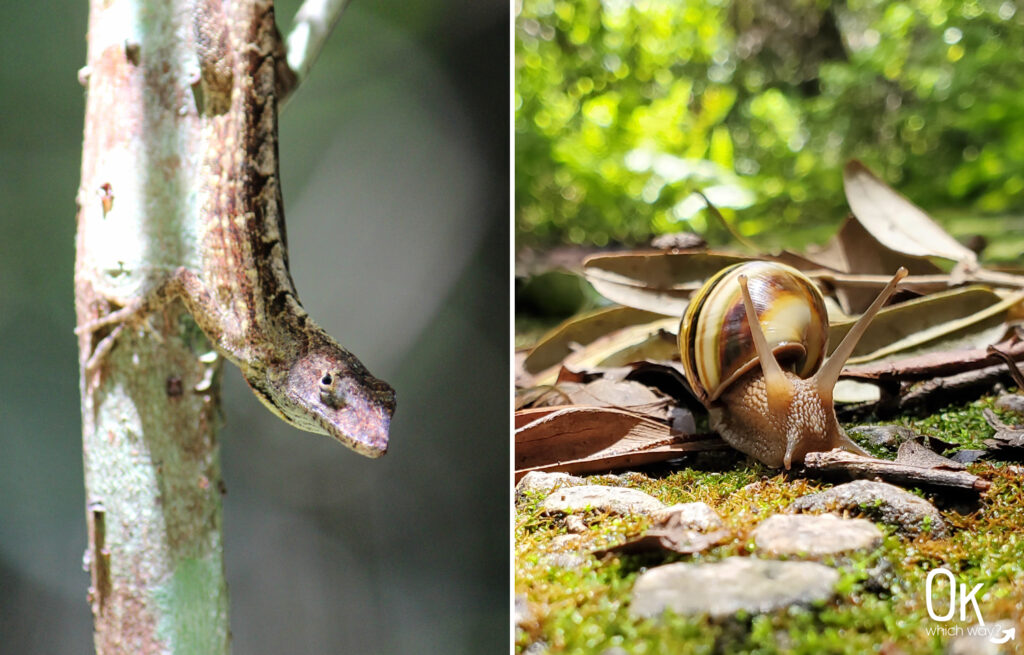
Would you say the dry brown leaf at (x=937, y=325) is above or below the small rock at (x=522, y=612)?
above

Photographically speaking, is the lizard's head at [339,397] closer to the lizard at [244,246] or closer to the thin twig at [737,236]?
the lizard at [244,246]

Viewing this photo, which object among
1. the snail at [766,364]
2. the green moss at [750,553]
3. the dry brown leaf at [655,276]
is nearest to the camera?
the green moss at [750,553]

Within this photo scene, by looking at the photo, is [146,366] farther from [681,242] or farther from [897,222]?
[897,222]

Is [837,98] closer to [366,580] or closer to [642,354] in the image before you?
[642,354]

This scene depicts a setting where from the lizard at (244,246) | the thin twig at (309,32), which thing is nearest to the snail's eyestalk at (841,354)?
the lizard at (244,246)

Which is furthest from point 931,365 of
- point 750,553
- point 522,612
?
point 522,612

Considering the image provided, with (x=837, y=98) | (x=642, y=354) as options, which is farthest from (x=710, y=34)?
(x=642, y=354)
